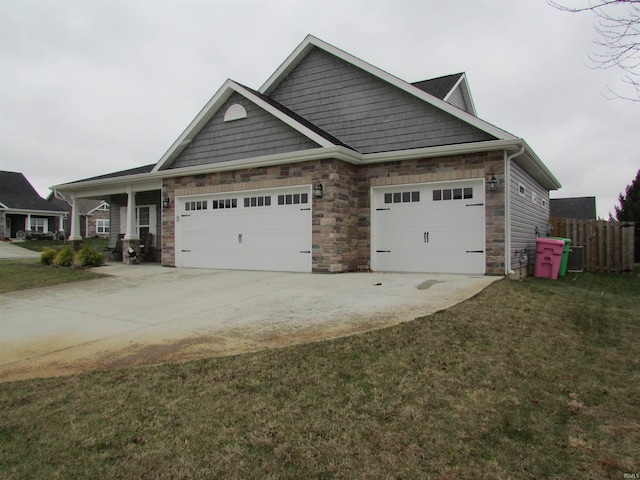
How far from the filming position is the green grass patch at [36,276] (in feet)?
32.9

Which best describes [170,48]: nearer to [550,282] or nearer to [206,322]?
[206,322]

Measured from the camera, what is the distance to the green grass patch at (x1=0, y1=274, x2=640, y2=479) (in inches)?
103

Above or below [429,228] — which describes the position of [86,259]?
below

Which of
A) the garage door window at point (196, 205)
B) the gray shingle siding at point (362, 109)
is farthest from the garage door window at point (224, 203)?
the gray shingle siding at point (362, 109)

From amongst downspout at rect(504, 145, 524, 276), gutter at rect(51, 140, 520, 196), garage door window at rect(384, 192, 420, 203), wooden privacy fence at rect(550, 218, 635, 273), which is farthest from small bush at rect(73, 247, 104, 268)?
wooden privacy fence at rect(550, 218, 635, 273)

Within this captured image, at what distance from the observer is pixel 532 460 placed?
105 inches

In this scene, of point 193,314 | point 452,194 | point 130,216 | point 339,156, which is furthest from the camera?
point 130,216

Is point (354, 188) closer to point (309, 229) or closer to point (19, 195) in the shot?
point (309, 229)

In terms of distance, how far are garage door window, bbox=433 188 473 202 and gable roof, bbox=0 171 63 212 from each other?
119 feet

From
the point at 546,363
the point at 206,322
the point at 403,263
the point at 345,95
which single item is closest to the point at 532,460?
the point at 546,363

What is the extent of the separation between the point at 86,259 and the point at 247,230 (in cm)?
539

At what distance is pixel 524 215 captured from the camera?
1159 cm

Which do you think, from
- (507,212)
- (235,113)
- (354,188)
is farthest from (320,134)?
(507,212)

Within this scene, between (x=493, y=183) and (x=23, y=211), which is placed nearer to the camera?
(x=493, y=183)
